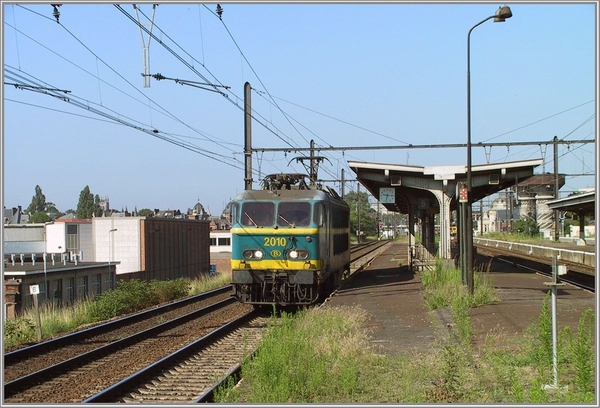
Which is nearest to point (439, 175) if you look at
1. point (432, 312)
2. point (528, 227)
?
point (432, 312)

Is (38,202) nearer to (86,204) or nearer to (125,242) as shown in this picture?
(86,204)

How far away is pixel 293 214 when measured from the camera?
18031 millimetres

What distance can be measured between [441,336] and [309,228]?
20.4ft

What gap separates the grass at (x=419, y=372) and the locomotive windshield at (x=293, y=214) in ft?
21.1

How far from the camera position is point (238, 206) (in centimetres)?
1853

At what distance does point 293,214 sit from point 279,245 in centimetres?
88

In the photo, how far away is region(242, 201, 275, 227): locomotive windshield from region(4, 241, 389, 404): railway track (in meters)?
2.37

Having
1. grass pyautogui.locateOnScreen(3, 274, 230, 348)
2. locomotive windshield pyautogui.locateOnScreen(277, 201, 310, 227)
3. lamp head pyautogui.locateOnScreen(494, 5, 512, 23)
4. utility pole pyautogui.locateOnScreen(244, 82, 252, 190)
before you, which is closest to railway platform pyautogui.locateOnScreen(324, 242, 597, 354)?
locomotive windshield pyautogui.locateOnScreen(277, 201, 310, 227)

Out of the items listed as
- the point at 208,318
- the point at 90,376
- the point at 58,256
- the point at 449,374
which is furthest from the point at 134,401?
the point at 58,256

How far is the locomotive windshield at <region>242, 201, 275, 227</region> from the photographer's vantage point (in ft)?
59.3

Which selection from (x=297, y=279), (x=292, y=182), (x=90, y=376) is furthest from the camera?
(x=292, y=182)

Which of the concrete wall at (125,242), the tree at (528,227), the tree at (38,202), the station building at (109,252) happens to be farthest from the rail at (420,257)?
the tree at (38,202)

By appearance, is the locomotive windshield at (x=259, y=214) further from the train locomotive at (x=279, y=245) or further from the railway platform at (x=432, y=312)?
the railway platform at (x=432, y=312)

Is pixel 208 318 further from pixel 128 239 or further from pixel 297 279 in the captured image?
pixel 128 239
